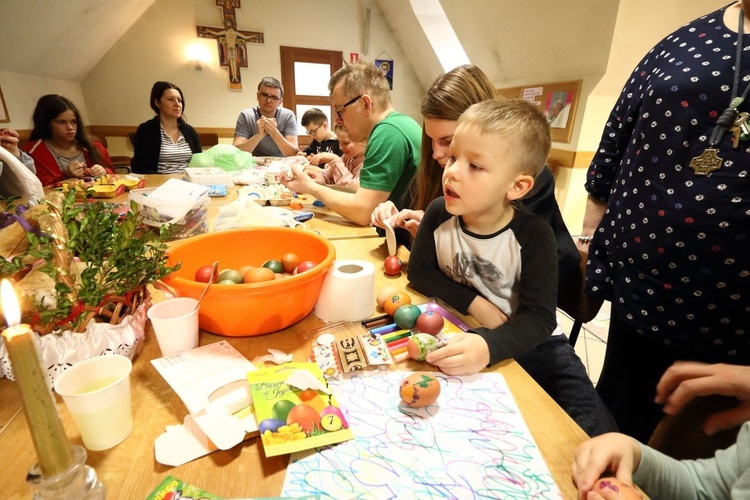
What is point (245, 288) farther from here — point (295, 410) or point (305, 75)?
point (305, 75)

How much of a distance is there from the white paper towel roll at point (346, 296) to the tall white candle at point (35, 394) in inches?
20.0

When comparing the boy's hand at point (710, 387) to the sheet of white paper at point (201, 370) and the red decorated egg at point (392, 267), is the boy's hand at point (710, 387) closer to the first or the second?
the red decorated egg at point (392, 267)

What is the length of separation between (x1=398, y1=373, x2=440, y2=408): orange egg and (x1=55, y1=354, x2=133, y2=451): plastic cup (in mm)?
406

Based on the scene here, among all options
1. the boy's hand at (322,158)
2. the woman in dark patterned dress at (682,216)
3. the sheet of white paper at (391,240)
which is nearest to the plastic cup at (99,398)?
the sheet of white paper at (391,240)

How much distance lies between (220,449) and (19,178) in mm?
1362

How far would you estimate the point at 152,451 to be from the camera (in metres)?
0.52

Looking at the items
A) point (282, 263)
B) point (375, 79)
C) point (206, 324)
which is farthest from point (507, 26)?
point (206, 324)

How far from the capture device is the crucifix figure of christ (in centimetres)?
515

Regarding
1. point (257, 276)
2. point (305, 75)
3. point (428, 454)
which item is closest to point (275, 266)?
point (257, 276)

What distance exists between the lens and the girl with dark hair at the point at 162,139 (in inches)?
123

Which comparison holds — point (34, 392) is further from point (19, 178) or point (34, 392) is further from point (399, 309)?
point (19, 178)

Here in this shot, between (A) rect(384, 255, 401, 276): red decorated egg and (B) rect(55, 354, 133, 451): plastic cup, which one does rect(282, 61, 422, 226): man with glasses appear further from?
(B) rect(55, 354, 133, 451): plastic cup

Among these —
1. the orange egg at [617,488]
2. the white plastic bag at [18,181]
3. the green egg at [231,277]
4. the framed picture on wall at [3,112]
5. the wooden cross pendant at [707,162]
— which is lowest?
the orange egg at [617,488]

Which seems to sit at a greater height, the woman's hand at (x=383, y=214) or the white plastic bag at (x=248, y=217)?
the woman's hand at (x=383, y=214)
